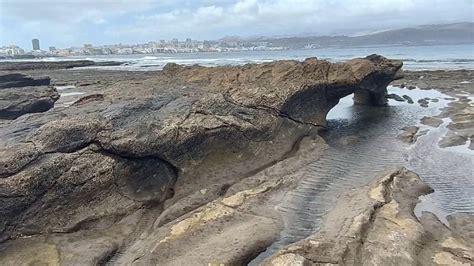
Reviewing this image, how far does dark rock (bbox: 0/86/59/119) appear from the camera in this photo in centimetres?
2847

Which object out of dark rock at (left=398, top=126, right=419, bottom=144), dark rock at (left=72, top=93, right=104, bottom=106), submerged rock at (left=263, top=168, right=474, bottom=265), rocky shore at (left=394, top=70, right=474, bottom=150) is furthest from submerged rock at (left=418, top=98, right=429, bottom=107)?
dark rock at (left=72, top=93, right=104, bottom=106)

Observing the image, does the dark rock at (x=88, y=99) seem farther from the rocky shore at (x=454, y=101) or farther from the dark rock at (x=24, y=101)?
the rocky shore at (x=454, y=101)

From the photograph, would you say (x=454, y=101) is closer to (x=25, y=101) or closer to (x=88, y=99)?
(x=88, y=99)

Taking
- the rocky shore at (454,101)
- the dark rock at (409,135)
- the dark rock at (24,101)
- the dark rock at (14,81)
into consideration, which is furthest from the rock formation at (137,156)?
the dark rock at (14,81)

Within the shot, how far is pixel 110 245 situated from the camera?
1214 cm

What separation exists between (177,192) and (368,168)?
25.3 ft

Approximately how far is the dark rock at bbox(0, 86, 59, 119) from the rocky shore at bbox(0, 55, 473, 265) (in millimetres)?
11093

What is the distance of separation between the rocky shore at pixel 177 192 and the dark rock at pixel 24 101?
11093 mm

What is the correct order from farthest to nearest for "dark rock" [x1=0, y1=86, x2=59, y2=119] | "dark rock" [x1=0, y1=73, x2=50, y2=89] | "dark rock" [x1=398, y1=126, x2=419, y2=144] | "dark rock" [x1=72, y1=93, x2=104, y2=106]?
1. "dark rock" [x1=0, y1=73, x2=50, y2=89]
2. "dark rock" [x1=0, y1=86, x2=59, y2=119]
3. "dark rock" [x1=398, y1=126, x2=419, y2=144]
4. "dark rock" [x1=72, y1=93, x2=104, y2=106]

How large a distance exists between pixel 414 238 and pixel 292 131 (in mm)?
10947

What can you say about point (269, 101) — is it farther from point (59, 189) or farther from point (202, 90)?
point (59, 189)

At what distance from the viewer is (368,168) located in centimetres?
1806

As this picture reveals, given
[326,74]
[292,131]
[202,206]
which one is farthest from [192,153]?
[326,74]

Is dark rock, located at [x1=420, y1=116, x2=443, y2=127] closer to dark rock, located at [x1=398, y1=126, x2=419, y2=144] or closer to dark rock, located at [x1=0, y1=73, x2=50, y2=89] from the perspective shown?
dark rock, located at [x1=398, y1=126, x2=419, y2=144]
